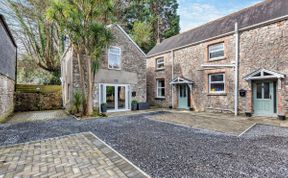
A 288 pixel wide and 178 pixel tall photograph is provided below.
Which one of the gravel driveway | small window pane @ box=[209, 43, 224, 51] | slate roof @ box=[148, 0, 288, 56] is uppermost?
slate roof @ box=[148, 0, 288, 56]

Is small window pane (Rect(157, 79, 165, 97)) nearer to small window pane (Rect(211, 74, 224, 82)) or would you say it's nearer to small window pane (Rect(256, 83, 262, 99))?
small window pane (Rect(211, 74, 224, 82))

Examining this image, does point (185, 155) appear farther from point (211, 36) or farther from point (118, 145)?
point (211, 36)

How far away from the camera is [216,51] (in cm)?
1127

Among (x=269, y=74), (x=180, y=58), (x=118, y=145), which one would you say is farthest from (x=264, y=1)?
(x=118, y=145)

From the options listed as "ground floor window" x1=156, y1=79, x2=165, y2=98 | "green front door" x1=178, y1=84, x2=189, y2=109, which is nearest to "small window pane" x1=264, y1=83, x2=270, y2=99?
"green front door" x1=178, y1=84, x2=189, y2=109

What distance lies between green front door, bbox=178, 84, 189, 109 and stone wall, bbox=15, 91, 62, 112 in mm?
10953

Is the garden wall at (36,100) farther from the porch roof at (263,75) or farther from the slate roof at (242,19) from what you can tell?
the porch roof at (263,75)

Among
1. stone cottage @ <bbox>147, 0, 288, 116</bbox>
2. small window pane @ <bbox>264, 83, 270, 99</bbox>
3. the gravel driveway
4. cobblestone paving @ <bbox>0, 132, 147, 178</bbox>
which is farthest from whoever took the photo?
small window pane @ <bbox>264, 83, 270, 99</bbox>

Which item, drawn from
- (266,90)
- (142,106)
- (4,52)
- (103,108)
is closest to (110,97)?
(103,108)

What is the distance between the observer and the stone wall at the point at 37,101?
1245 cm

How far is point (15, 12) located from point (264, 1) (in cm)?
2179

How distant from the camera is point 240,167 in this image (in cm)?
325

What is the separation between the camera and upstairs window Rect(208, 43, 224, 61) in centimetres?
1098

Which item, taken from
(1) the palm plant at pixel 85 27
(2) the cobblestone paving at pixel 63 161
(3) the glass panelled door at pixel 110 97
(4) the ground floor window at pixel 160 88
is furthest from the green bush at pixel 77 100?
(4) the ground floor window at pixel 160 88
